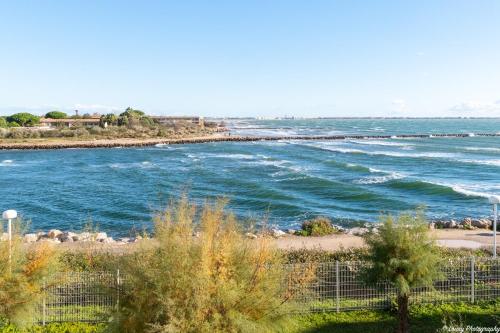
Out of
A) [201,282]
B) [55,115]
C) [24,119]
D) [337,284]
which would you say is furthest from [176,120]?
[201,282]

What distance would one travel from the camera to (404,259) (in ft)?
37.0

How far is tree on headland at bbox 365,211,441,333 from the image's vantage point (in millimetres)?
11180

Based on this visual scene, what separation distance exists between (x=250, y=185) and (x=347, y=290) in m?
29.8

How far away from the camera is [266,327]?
8.62 meters

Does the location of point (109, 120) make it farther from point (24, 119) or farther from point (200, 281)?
point (200, 281)

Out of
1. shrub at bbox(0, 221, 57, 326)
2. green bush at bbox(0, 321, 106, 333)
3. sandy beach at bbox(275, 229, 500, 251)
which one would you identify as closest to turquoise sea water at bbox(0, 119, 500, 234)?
sandy beach at bbox(275, 229, 500, 251)

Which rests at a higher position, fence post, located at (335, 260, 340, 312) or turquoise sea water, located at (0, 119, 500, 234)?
fence post, located at (335, 260, 340, 312)

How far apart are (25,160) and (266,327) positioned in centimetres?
6309

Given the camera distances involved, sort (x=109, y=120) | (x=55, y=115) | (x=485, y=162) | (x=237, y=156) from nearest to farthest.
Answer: (x=485, y=162)
(x=237, y=156)
(x=109, y=120)
(x=55, y=115)

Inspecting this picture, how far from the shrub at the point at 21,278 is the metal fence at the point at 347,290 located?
70cm

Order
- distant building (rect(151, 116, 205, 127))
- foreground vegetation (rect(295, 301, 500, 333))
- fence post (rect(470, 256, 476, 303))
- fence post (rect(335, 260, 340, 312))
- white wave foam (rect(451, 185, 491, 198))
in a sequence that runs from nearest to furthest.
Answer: foreground vegetation (rect(295, 301, 500, 333)), fence post (rect(335, 260, 340, 312)), fence post (rect(470, 256, 476, 303)), white wave foam (rect(451, 185, 491, 198)), distant building (rect(151, 116, 205, 127))

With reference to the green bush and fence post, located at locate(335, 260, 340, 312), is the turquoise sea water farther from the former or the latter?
the green bush

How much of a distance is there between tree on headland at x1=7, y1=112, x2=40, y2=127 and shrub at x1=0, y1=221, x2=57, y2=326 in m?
114

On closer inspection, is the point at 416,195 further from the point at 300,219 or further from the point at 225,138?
the point at 225,138
